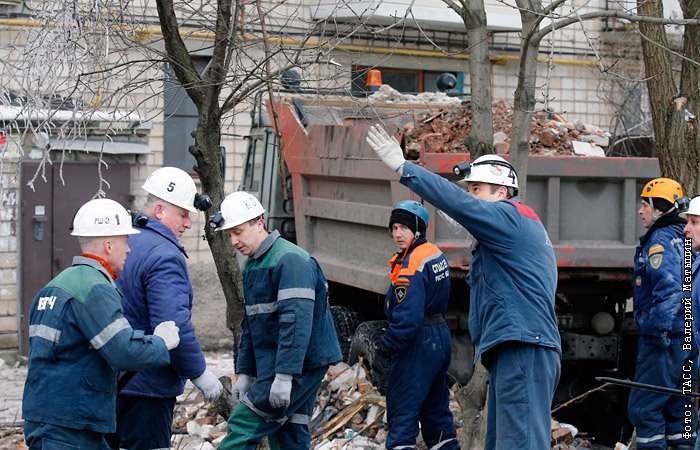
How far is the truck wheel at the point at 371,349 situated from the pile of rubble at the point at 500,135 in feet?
4.90

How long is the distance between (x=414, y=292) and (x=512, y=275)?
158 cm

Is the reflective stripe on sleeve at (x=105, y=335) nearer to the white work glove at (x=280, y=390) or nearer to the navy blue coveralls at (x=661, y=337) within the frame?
the white work glove at (x=280, y=390)

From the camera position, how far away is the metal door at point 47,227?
1241 centimetres

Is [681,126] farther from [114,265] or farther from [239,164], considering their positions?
[239,164]

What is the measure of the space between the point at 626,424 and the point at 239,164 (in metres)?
7.64

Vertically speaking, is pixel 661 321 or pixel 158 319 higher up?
pixel 158 319

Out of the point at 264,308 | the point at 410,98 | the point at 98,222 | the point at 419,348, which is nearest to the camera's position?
the point at 98,222

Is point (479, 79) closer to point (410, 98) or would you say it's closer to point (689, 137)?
point (689, 137)

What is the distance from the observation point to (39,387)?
15.1 feet

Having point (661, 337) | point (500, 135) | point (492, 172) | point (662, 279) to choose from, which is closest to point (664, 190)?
point (662, 279)

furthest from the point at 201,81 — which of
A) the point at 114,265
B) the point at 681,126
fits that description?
the point at 681,126

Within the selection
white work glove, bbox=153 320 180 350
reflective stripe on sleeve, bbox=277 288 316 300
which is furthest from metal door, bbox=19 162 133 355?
white work glove, bbox=153 320 180 350

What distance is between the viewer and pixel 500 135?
8250 mm

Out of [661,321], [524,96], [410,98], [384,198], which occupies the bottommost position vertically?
[661,321]
